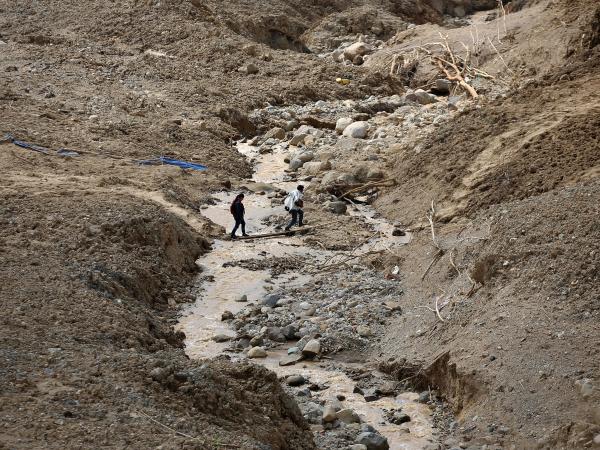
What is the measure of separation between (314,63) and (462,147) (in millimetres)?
8773

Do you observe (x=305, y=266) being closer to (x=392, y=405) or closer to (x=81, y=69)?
(x=392, y=405)

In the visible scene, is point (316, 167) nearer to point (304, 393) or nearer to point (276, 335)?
point (276, 335)

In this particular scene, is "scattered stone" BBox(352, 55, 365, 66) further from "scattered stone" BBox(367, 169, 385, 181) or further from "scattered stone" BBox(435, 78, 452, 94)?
"scattered stone" BBox(367, 169, 385, 181)

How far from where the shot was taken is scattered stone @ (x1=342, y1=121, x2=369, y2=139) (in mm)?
17500

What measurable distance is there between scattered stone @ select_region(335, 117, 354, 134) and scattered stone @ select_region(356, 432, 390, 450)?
10714mm

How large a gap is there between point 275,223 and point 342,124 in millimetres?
4448

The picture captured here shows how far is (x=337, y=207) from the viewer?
14.5 meters

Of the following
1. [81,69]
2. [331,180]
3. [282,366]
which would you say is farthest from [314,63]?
[282,366]

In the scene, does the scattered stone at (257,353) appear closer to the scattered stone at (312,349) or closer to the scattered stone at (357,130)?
the scattered stone at (312,349)

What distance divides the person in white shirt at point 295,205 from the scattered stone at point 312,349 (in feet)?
13.1

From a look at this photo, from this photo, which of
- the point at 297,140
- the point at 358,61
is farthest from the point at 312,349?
the point at 358,61

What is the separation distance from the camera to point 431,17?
1277 inches

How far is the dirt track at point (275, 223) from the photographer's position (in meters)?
7.10

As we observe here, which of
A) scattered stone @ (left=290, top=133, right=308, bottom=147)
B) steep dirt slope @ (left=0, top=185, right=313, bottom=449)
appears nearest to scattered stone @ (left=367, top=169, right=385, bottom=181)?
scattered stone @ (left=290, top=133, right=308, bottom=147)
